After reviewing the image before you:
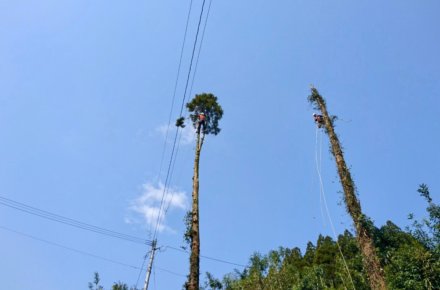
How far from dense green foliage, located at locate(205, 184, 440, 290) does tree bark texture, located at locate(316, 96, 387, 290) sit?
75 centimetres

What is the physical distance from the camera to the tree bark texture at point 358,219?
9.52 m

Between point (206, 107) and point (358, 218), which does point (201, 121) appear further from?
point (358, 218)

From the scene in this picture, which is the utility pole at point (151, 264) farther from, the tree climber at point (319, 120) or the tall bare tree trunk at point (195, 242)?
the tree climber at point (319, 120)

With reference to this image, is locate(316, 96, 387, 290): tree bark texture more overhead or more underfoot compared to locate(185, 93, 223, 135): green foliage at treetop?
more underfoot

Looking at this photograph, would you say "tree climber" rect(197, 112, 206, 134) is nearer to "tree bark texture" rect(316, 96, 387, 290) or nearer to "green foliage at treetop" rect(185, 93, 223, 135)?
"green foliage at treetop" rect(185, 93, 223, 135)

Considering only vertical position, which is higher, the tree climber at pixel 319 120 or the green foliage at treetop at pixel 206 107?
the green foliage at treetop at pixel 206 107

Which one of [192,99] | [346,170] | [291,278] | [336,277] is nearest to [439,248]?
[346,170]

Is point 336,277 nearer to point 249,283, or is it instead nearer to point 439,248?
point 249,283

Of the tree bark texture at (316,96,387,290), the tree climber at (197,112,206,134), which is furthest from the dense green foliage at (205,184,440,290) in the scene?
the tree climber at (197,112,206,134)

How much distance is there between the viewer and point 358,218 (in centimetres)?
1054

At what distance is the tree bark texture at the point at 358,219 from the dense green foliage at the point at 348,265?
2.47ft

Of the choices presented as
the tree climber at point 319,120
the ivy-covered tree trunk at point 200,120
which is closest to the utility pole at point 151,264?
the ivy-covered tree trunk at point 200,120

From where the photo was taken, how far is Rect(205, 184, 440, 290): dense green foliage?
621 inches

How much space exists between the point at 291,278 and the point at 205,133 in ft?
111
